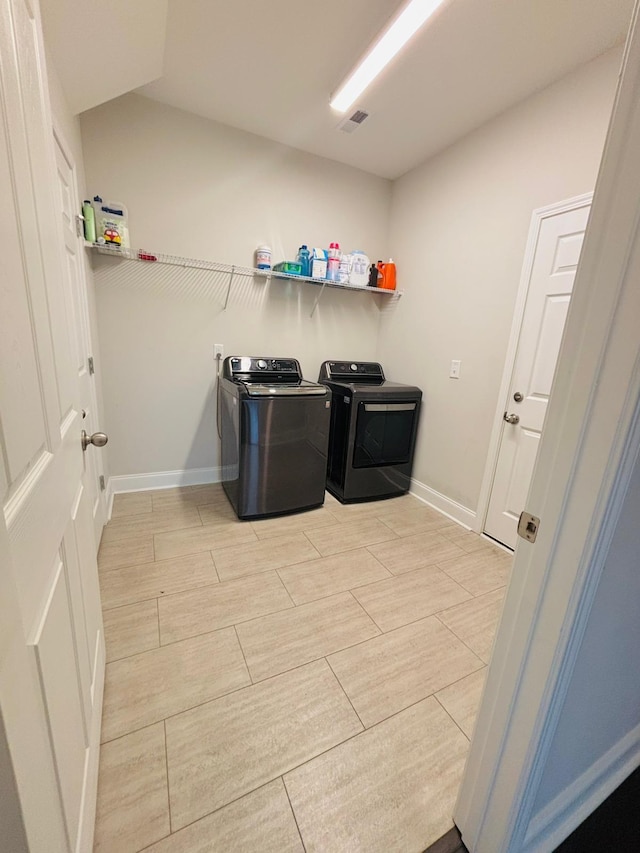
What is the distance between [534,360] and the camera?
2.05 metres

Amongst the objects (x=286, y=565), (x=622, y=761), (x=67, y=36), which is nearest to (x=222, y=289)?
(x=67, y=36)

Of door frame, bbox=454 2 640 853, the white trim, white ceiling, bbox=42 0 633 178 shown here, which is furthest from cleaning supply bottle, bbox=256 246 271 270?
door frame, bbox=454 2 640 853

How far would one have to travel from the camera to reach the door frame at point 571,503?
0.52m

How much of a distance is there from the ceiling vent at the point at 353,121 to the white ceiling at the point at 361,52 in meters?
0.04

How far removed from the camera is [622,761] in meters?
1.07

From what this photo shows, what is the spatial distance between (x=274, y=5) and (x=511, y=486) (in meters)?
2.77

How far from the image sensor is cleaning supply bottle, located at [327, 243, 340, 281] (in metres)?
2.72

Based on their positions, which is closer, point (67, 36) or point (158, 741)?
point (158, 741)

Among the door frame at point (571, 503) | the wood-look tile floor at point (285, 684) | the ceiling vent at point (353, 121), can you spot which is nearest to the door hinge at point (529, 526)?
the door frame at point (571, 503)

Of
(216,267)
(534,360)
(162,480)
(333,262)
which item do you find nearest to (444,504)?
(534,360)

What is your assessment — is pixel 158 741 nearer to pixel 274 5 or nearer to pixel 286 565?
pixel 286 565

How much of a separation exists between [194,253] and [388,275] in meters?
1.59

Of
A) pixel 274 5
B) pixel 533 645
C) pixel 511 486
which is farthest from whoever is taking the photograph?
pixel 511 486

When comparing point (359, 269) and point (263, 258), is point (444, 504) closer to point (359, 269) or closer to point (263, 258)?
point (359, 269)
